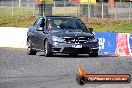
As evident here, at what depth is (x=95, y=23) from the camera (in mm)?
51188

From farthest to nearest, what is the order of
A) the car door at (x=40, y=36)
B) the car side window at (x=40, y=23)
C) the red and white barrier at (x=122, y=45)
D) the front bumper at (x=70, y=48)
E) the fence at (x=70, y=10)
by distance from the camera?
the fence at (x=70, y=10)
the red and white barrier at (x=122, y=45)
the car side window at (x=40, y=23)
the car door at (x=40, y=36)
the front bumper at (x=70, y=48)

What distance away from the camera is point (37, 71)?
14.4 metres

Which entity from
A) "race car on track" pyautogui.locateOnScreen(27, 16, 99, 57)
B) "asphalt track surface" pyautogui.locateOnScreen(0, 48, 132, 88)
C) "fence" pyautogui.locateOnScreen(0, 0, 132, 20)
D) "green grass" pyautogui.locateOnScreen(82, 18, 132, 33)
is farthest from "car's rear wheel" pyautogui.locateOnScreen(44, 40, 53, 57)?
"fence" pyautogui.locateOnScreen(0, 0, 132, 20)

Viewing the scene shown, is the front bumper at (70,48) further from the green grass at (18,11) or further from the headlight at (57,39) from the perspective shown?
the green grass at (18,11)

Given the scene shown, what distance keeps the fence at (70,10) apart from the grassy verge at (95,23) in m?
1.56

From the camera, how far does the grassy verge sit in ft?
160

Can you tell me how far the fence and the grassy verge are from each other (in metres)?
1.56

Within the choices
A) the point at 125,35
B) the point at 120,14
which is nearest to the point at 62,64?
the point at 125,35

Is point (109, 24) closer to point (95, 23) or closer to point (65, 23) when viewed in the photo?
point (95, 23)

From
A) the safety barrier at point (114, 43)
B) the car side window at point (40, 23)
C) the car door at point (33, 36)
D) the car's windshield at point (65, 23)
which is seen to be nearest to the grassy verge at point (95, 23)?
the safety barrier at point (114, 43)

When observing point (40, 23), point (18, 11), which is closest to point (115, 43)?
point (40, 23)

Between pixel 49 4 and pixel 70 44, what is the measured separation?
37721 millimetres

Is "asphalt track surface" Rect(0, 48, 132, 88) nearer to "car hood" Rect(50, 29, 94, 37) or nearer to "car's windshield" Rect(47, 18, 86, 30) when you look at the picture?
"car hood" Rect(50, 29, 94, 37)

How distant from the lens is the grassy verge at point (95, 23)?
160 ft
